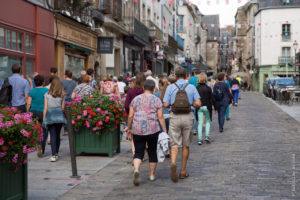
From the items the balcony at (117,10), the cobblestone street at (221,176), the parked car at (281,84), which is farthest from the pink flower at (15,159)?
the parked car at (281,84)

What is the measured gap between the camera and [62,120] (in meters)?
9.34

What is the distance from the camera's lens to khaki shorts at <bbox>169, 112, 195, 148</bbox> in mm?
7523

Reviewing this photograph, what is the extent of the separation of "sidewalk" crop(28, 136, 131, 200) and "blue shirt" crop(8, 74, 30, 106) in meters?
1.23

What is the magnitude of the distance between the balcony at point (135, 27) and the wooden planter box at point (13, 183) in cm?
2205

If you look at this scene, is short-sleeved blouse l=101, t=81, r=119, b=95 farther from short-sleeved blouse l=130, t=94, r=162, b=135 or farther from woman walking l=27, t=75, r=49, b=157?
short-sleeved blouse l=130, t=94, r=162, b=135

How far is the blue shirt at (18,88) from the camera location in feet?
33.4

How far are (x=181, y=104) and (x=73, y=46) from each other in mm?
11657

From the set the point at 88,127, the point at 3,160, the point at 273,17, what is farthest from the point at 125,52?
the point at 273,17

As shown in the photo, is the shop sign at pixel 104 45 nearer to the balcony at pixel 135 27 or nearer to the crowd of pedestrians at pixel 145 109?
the balcony at pixel 135 27

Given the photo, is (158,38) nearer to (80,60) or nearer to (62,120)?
(80,60)

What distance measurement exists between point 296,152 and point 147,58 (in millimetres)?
26006

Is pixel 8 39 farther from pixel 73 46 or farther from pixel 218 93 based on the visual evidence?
pixel 218 93

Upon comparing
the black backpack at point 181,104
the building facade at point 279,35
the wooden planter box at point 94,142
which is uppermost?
the building facade at point 279,35

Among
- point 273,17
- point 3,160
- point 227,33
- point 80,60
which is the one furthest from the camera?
point 227,33
